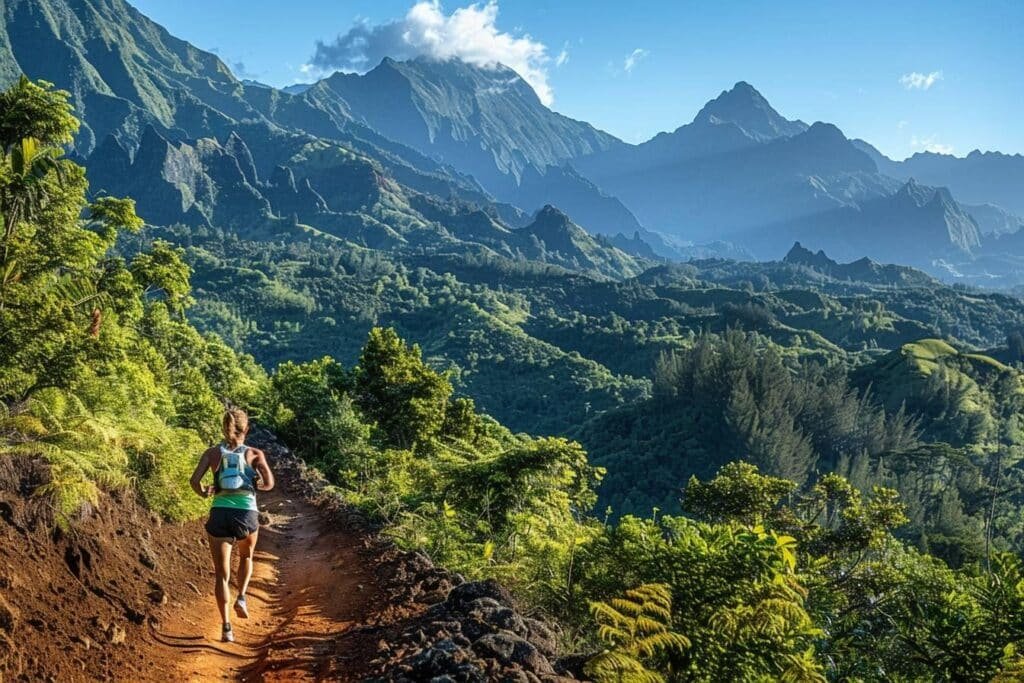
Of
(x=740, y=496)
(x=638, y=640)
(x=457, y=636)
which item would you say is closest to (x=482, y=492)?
(x=457, y=636)

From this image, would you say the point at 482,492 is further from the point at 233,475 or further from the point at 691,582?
the point at 691,582

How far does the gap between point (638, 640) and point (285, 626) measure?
14.4 feet

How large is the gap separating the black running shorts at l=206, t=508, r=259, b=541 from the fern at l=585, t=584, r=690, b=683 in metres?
3.65

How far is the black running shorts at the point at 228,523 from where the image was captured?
6031 millimetres

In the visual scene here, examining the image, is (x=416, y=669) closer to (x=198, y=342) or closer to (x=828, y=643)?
(x=828, y=643)

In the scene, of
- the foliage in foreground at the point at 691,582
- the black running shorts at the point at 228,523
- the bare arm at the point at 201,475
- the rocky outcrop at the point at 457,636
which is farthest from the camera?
the bare arm at the point at 201,475

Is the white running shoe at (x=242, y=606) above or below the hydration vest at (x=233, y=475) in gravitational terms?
below

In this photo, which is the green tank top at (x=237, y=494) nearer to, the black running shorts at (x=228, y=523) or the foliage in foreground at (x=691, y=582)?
the black running shorts at (x=228, y=523)

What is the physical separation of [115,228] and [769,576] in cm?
2161

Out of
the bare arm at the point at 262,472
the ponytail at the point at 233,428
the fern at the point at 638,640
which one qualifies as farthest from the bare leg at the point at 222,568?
the fern at the point at 638,640

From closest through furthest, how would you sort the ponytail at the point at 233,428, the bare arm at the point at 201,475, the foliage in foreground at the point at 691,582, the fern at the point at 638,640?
the fern at the point at 638,640 → the foliage in foreground at the point at 691,582 → the bare arm at the point at 201,475 → the ponytail at the point at 233,428

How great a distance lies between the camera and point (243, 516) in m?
6.12

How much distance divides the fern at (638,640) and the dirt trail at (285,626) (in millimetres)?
2281

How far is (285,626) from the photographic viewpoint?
271 inches
